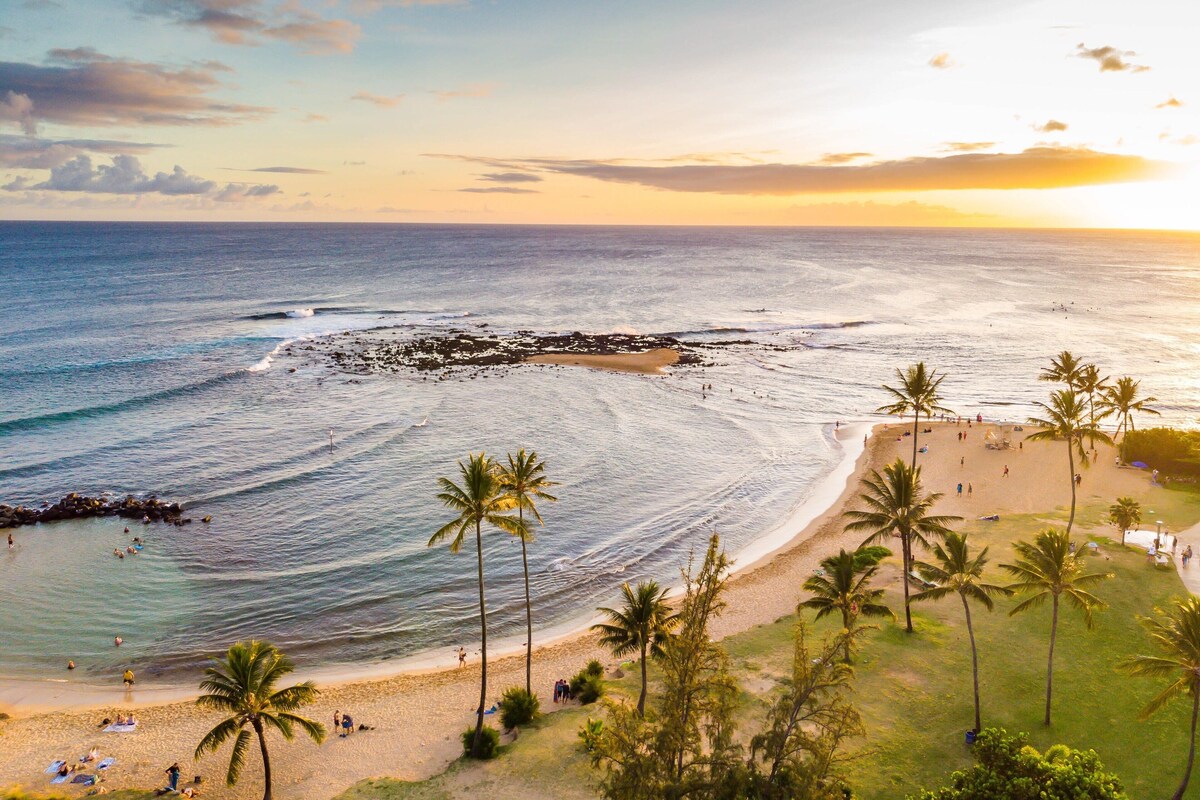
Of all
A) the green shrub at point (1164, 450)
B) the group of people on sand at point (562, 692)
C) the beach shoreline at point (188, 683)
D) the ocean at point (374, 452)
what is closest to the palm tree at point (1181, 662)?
the beach shoreline at point (188, 683)

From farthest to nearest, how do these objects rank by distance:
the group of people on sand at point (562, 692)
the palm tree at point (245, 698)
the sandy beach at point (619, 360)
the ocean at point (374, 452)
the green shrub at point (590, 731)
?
the sandy beach at point (619, 360)
the ocean at point (374, 452)
the group of people on sand at point (562, 692)
the green shrub at point (590, 731)
the palm tree at point (245, 698)

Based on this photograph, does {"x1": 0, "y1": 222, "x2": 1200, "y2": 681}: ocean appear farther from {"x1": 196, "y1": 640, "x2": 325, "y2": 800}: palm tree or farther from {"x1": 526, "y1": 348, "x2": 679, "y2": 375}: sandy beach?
{"x1": 196, "y1": 640, "x2": 325, "y2": 800}: palm tree

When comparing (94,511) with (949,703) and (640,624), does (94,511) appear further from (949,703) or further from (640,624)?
(949,703)

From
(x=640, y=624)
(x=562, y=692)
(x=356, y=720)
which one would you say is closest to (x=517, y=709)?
(x=562, y=692)

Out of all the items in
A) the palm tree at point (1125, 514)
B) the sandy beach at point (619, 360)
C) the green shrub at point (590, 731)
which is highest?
the sandy beach at point (619, 360)

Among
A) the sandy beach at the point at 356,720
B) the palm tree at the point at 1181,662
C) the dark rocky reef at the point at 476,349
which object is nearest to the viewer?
the palm tree at the point at 1181,662

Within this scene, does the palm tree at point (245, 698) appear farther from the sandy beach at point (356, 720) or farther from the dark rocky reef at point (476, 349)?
the dark rocky reef at point (476, 349)

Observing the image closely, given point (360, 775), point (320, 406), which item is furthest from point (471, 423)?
point (360, 775)
